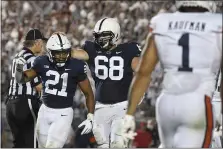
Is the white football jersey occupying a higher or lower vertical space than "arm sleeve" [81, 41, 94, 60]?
higher

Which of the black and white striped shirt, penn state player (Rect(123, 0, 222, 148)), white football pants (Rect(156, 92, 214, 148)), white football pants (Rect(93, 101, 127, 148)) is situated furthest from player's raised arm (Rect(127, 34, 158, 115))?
the black and white striped shirt

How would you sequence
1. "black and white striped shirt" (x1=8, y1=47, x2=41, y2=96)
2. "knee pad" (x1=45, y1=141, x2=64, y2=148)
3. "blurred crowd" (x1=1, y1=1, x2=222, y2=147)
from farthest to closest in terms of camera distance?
"blurred crowd" (x1=1, y1=1, x2=222, y2=147)
"black and white striped shirt" (x1=8, y1=47, x2=41, y2=96)
"knee pad" (x1=45, y1=141, x2=64, y2=148)

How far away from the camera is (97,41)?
→ 7.39m

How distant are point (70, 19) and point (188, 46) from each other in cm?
1177

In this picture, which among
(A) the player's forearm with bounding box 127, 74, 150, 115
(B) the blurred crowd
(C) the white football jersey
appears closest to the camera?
(C) the white football jersey

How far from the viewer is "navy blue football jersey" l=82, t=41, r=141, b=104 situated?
731 centimetres

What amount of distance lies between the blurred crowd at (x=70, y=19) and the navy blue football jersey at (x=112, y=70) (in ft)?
17.1

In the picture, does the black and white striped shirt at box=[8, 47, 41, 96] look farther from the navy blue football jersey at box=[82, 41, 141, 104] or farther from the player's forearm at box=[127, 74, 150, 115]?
the player's forearm at box=[127, 74, 150, 115]

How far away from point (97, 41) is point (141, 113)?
4808 mm

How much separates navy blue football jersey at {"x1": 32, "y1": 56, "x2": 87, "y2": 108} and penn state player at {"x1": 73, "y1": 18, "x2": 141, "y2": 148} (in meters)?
0.33

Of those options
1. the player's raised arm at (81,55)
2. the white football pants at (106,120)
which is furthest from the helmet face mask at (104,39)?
the white football pants at (106,120)

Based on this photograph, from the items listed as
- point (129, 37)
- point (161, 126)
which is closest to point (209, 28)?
point (161, 126)

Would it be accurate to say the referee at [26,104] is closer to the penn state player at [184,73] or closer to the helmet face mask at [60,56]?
the helmet face mask at [60,56]

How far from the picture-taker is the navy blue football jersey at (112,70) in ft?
24.0
